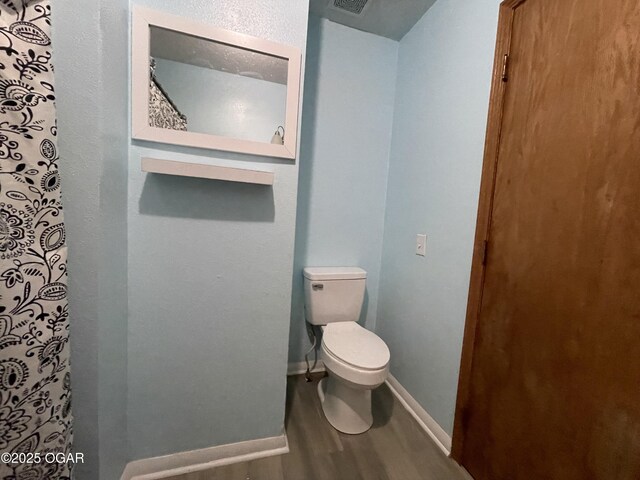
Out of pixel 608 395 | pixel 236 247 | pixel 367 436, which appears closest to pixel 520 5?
pixel 608 395

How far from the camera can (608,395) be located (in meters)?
0.73

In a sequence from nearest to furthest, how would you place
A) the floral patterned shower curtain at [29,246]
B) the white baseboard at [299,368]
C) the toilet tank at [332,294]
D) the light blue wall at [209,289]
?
the floral patterned shower curtain at [29,246] < the light blue wall at [209,289] < the toilet tank at [332,294] < the white baseboard at [299,368]

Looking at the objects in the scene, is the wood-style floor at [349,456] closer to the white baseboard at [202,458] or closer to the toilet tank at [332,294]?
the white baseboard at [202,458]

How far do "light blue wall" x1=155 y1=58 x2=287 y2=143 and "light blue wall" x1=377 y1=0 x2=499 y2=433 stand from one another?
0.90 m

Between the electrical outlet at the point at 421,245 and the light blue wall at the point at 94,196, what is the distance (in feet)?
4.86

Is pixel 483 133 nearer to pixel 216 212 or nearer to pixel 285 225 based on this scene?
pixel 285 225

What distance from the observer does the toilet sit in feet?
4.06

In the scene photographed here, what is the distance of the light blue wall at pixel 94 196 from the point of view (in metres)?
0.71

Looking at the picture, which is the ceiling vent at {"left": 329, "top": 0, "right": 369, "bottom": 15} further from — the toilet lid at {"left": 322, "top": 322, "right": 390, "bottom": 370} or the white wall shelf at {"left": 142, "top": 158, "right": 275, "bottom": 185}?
the toilet lid at {"left": 322, "top": 322, "right": 390, "bottom": 370}

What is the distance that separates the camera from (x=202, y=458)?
1150 mm

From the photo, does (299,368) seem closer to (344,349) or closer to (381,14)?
(344,349)

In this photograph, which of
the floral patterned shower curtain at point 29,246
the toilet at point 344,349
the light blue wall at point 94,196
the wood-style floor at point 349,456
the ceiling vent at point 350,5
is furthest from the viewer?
the ceiling vent at point 350,5

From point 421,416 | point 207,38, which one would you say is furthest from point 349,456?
point 207,38

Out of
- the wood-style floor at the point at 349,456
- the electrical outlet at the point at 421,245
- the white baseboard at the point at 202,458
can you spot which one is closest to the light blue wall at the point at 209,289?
the white baseboard at the point at 202,458
